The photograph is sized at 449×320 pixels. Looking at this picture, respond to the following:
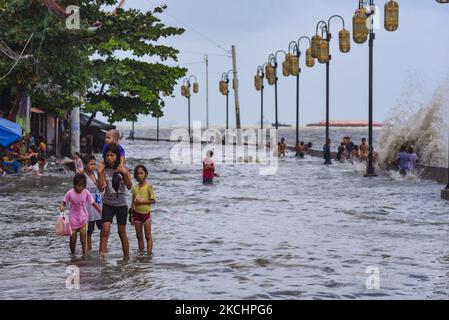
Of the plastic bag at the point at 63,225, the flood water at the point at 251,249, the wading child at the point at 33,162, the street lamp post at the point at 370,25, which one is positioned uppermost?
the street lamp post at the point at 370,25

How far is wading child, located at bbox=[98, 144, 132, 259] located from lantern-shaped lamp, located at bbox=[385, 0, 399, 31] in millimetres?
18755

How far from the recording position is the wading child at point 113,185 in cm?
1182

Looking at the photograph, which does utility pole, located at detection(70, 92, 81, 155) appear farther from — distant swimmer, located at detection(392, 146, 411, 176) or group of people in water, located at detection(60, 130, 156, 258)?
group of people in water, located at detection(60, 130, 156, 258)

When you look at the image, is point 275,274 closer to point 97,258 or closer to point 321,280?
point 321,280

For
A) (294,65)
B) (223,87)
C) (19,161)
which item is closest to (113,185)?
(19,161)

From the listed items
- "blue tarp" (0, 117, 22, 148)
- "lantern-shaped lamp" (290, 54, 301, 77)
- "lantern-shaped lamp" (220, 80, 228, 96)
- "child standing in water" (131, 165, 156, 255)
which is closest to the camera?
"child standing in water" (131, 165, 156, 255)

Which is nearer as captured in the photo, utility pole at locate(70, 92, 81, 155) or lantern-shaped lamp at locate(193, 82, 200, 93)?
utility pole at locate(70, 92, 81, 155)

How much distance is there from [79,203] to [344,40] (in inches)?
1007

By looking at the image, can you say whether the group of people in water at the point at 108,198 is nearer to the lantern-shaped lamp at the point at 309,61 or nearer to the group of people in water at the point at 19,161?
the group of people in water at the point at 19,161

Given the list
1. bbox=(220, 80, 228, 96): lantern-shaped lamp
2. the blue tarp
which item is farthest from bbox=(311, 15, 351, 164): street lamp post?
bbox=(220, 80, 228, 96): lantern-shaped lamp

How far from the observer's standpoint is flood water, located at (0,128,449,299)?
32.9 feet

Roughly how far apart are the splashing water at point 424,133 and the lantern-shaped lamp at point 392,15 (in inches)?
488

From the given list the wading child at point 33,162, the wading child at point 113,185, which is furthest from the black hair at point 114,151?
the wading child at point 33,162
